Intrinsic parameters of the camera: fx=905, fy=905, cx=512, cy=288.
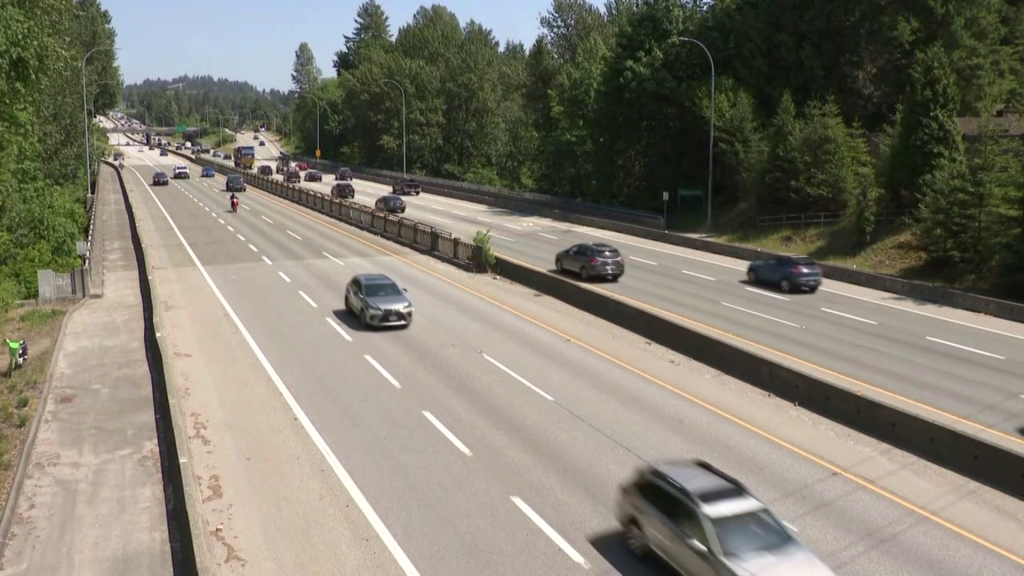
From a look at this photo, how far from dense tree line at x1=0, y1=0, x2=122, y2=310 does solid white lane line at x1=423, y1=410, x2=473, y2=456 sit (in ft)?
51.1

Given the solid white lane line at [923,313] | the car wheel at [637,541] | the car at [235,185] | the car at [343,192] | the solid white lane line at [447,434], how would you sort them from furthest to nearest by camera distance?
the car at [235,185] → the car at [343,192] → the solid white lane line at [923,313] → the solid white lane line at [447,434] → the car wheel at [637,541]

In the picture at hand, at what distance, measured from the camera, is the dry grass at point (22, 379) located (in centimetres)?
1853

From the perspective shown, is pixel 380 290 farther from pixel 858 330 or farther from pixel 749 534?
pixel 749 534

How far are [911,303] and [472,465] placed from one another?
21904 mm

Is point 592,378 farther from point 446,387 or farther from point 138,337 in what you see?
point 138,337

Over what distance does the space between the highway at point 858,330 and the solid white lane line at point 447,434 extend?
9.42m

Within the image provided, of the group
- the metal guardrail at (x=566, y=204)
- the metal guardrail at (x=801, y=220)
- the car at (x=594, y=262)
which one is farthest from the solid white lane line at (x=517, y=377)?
the metal guardrail at (x=566, y=204)

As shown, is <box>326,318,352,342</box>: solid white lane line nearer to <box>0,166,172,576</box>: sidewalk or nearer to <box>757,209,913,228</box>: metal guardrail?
<box>0,166,172,576</box>: sidewalk

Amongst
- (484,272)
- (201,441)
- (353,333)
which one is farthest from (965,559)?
(484,272)

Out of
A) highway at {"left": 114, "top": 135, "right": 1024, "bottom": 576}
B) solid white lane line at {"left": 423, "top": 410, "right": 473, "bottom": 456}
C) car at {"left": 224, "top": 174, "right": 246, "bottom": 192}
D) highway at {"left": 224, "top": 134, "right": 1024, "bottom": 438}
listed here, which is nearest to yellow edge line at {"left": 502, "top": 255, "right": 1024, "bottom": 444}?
highway at {"left": 224, "top": 134, "right": 1024, "bottom": 438}

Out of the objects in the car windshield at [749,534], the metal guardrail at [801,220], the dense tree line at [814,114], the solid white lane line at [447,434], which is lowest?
the solid white lane line at [447,434]

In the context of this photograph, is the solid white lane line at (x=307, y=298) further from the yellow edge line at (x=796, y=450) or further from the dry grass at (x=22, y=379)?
the dry grass at (x=22, y=379)

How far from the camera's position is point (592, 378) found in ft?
67.5

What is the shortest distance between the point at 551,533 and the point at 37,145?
48204 mm
